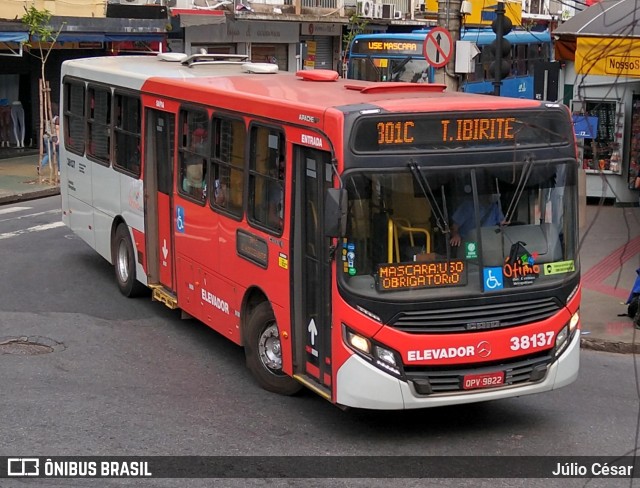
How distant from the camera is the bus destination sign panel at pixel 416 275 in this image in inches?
302

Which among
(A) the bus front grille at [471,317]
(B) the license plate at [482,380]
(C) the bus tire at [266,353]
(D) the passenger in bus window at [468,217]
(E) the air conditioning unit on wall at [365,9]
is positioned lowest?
(C) the bus tire at [266,353]

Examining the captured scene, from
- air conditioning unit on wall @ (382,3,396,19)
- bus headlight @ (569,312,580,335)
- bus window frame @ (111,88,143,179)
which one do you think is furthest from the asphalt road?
air conditioning unit on wall @ (382,3,396,19)

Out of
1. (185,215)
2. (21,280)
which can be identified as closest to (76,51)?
(21,280)

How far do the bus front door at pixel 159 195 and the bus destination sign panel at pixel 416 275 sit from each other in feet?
14.2

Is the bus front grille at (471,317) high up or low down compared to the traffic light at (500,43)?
down

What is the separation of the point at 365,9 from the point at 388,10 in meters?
2.11

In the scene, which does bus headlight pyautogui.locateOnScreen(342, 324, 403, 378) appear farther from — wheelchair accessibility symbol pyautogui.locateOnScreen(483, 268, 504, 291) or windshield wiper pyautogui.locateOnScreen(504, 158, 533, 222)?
windshield wiper pyautogui.locateOnScreen(504, 158, 533, 222)

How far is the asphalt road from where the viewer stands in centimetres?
776

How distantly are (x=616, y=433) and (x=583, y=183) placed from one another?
83.5 inches

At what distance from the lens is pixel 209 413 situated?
28.3ft

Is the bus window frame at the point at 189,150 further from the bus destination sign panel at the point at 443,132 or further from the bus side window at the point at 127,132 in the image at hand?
the bus destination sign panel at the point at 443,132

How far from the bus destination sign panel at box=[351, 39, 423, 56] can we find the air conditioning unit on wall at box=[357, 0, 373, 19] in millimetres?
12095

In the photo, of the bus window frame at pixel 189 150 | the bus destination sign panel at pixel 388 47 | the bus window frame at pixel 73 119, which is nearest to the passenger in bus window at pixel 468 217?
the bus window frame at pixel 189 150

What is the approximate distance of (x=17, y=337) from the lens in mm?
10852
